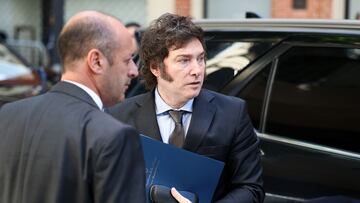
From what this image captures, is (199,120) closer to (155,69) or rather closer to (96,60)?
(155,69)

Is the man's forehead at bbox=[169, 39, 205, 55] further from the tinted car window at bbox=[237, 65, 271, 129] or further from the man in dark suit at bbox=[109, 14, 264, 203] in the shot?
the tinted car window at bbox=[237, 65, 271, 129]

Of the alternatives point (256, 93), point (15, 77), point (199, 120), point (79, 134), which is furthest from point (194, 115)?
point (15, 77)

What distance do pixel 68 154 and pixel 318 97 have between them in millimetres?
1813

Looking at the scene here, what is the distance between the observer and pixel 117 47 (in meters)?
1.90

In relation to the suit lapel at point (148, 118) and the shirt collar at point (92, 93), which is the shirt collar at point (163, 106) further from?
the shirt collar at point (92, 93)

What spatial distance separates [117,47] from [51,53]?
42.4 feet

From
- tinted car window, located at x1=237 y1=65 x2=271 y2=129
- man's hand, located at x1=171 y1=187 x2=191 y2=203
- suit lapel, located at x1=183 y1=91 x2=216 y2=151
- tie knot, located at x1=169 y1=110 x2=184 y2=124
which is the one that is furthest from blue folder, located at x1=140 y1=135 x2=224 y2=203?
tinted car window, located at x1=237 y1=65 x2=271 y2=129

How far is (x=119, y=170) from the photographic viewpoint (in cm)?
173

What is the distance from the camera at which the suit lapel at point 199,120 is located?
2.44m

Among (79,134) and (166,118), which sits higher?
(79,134)

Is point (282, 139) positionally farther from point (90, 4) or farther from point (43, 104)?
point (90, 4)

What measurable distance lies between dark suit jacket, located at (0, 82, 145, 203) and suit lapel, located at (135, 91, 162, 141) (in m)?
0.62

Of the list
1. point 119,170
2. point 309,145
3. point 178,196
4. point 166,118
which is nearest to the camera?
point 119,170

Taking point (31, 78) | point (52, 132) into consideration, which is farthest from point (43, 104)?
point (31, 78)
